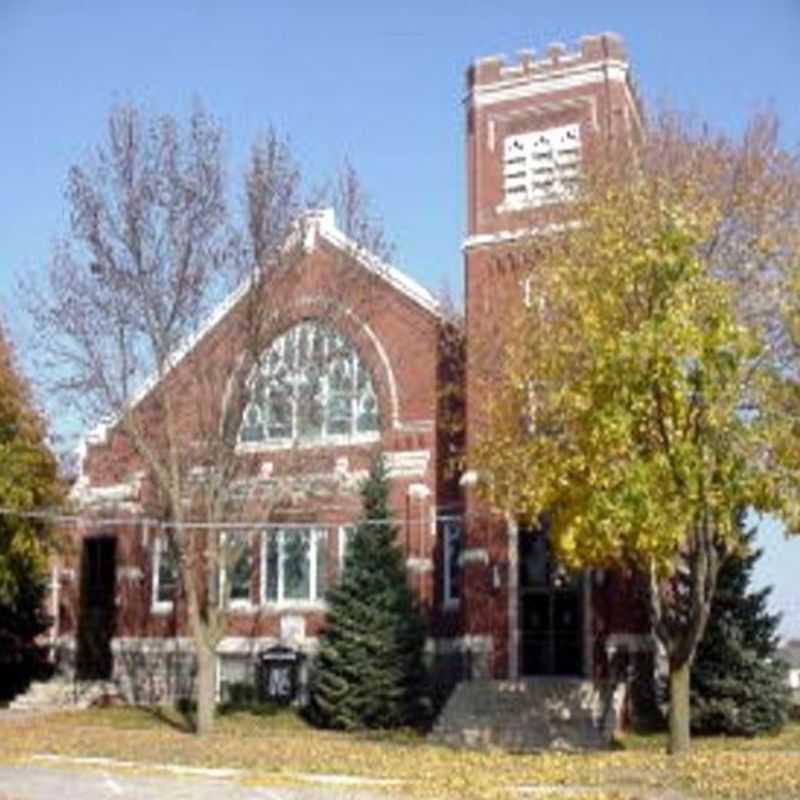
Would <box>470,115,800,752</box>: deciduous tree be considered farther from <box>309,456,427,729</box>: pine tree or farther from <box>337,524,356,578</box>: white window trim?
<box>337,524,356,578</box>: white window trim

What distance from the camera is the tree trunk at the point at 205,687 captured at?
28234mm

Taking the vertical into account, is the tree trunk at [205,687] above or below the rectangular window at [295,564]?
below

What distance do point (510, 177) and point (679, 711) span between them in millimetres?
14946

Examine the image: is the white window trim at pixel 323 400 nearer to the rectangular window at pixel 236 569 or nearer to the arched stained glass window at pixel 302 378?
the arched stained glass window at pixel 302 378

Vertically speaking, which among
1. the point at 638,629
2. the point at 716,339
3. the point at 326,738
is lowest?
the point at 326,738

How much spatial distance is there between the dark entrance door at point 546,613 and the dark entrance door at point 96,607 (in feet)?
42.3

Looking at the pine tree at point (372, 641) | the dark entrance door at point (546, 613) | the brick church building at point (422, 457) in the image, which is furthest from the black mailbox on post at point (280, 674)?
the dark entrance door at point (546, 613)

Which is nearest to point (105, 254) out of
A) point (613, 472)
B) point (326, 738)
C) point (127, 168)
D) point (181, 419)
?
point (127, 168)

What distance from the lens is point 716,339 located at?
1981 centimetres

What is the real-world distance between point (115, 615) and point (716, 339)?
2334cm

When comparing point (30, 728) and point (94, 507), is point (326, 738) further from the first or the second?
point (94, 507)

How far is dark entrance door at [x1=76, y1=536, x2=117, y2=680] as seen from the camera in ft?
127

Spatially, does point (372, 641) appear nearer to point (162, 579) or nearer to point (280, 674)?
point (280, 674)

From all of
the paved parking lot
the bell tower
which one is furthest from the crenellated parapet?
the paved parking lot
